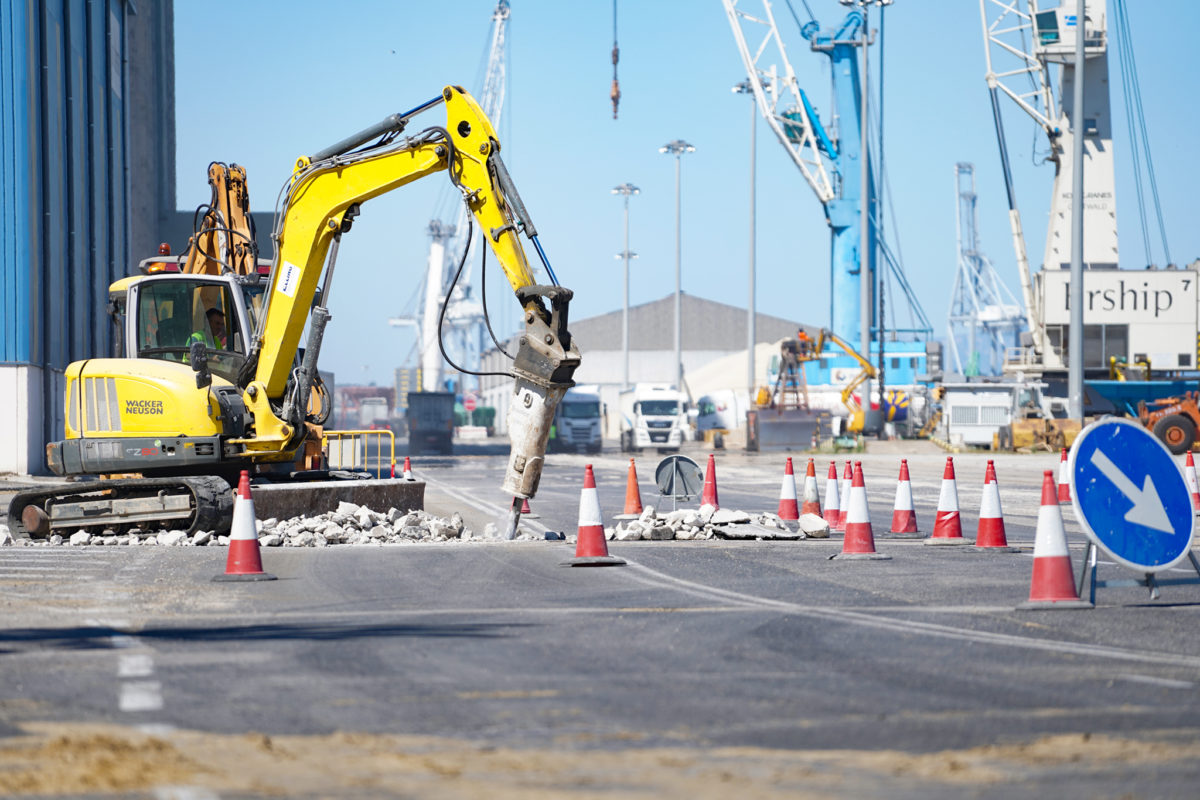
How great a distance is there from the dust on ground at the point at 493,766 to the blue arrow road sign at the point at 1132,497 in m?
3.56

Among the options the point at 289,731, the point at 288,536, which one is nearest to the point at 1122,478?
the point at 289,731

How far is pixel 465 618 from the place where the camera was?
8672 mm

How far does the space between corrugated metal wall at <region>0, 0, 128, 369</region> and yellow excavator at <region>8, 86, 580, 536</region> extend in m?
17.3

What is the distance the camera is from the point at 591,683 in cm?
641

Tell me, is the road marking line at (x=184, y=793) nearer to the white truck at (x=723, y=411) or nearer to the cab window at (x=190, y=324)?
the cab window at (x=190, y=324)

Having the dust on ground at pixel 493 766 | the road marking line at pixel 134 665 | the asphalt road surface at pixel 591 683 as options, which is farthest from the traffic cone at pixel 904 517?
the dust on ground at pixel 493 766

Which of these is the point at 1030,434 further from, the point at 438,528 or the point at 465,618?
the point at 465,618

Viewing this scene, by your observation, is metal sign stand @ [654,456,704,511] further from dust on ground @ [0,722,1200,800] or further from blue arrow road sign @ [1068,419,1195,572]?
dust on ground @ [0,722,1200,800]

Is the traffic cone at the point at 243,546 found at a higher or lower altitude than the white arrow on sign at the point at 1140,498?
lower

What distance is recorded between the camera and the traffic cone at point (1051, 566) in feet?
29.6

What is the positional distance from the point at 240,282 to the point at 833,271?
64.3 m

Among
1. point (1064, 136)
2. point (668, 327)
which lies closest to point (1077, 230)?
point (1064, 136)

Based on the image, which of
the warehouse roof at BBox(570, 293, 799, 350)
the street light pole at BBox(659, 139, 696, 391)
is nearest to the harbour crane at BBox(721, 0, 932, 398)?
the street light pole at BBox(659, 139, 696, 391)

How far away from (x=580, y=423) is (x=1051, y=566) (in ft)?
163
